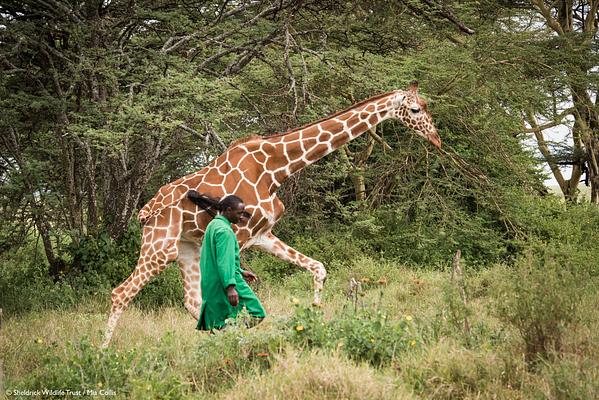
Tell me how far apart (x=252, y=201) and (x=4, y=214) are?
16.3 feet

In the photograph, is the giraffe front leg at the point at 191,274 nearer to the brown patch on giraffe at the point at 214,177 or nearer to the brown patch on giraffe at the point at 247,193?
the brown patch on giraffe at the point at 214,177

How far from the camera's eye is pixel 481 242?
13.2m

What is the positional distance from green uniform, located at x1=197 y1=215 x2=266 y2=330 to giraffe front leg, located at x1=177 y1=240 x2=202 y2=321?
6.40ft

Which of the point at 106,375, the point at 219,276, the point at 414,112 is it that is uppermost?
the point at 414,112

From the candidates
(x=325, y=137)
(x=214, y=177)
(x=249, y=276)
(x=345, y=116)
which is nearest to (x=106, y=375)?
(x=249, y=276)

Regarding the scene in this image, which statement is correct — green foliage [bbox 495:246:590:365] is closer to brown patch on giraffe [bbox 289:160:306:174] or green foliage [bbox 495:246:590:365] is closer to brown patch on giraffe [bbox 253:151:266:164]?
brown patch on giraffe [bbox 289:160:306:174]

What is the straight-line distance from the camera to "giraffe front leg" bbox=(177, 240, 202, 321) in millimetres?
8438

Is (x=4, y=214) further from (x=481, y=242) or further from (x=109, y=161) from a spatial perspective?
(x=481, y=242)

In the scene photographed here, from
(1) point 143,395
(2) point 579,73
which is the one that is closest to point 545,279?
(1) point 143,395

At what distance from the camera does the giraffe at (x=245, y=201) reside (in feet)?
26.7

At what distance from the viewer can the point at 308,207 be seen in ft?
46.0

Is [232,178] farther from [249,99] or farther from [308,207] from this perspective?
[308,207]

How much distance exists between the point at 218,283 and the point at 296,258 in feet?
6.42

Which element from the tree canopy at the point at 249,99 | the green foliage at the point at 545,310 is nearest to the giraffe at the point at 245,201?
the tree canopy at the point at 249,99
